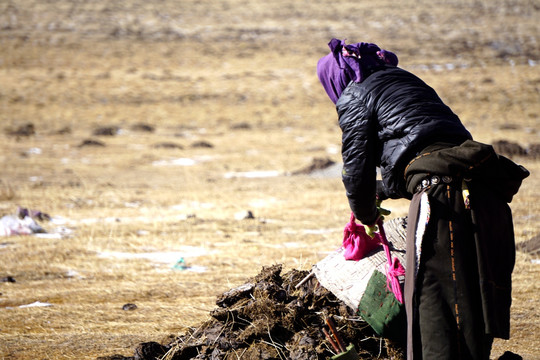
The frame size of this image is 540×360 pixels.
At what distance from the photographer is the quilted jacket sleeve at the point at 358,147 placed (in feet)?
10.4

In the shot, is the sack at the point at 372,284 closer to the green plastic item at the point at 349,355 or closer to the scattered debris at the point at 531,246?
the green plastic item at the point at 349,355

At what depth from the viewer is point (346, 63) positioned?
337 centimetres

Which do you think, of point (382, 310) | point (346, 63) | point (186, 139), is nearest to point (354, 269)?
point (382, 310)

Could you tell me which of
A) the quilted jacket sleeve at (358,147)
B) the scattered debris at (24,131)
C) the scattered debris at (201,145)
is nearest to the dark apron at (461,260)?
the quilted jacket sleeve at (358,147)

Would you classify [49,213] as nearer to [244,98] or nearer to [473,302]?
[473,302]

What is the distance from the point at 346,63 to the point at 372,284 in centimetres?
126

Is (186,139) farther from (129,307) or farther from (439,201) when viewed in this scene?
(439,201)

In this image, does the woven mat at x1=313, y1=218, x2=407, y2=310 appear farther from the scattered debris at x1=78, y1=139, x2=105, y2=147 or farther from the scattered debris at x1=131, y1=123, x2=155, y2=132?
the scattered debris at x1=131, y1=123, x2=155, y2=132

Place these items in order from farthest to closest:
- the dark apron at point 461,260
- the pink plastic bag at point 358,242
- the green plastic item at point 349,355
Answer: the pink plastic bag at point 358,242, the green plastic item at point 349,355, the dark apron at point 461,260

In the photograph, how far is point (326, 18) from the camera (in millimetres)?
50281

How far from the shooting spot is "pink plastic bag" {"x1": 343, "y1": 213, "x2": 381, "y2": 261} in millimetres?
3898

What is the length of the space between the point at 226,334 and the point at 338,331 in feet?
2.22

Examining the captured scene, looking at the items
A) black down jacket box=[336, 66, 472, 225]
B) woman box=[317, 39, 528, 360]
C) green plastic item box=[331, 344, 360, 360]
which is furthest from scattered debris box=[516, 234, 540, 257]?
black down jacket box=[336, 66, 472, 225]

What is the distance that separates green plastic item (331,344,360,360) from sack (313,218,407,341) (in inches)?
7.0
